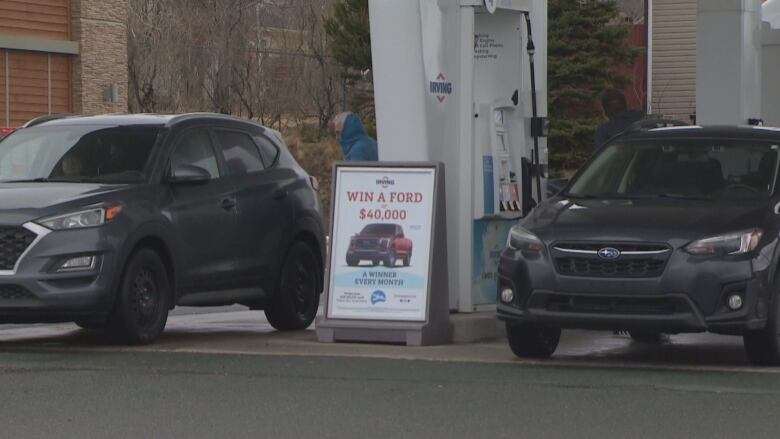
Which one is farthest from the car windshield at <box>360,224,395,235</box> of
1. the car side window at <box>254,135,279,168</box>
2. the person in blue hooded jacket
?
the person in blue hooded jacket

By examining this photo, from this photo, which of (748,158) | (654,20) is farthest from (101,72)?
(748,158)

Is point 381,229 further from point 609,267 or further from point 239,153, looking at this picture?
point 609,267

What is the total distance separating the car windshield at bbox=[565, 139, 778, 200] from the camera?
1203 cm

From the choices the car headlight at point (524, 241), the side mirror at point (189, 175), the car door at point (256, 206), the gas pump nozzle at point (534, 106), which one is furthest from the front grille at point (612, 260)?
the gas pump nozzle at point (534, 106)

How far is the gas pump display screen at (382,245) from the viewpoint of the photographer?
12844mm

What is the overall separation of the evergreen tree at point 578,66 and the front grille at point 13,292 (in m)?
33.6

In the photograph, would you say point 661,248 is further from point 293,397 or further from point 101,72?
point 101,72

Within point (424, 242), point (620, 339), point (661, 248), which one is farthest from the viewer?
point (620, 339)

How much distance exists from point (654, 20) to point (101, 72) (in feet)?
58.7

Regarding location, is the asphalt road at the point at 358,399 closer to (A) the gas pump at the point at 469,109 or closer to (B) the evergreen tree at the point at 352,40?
(A) the gas pump at the point at 469,109

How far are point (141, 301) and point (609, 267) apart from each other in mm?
3571

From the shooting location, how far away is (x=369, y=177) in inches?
516

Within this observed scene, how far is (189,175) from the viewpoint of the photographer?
507 inches

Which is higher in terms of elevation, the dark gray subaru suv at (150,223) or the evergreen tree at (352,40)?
the evergreen tree at (352,40)
